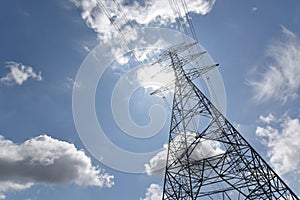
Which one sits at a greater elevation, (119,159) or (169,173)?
(119,159)

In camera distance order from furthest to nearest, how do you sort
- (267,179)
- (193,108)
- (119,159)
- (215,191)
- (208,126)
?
(119,159)
(193,108)
(208,126)
(215,191)
(267,179)

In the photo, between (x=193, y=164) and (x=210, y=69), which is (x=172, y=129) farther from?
(x=210, y=69)

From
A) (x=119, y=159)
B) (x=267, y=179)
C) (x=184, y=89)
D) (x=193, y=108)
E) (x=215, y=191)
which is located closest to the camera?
(x=267, y=179)

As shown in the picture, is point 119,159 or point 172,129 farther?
point 119,159

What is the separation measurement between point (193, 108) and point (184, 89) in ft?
6.56

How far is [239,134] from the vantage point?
1680cm

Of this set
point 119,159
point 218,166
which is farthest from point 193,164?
point 119,159

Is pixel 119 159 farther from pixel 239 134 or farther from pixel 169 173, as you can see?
pixel 239 134

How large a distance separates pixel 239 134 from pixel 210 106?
256cm

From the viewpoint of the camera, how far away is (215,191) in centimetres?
1619

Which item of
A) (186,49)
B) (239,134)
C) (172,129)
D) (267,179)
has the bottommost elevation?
(267,179)

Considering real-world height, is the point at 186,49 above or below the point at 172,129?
above

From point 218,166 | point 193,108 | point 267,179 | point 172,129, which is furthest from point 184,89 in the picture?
point 267,179

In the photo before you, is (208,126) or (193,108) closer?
(208,126)
